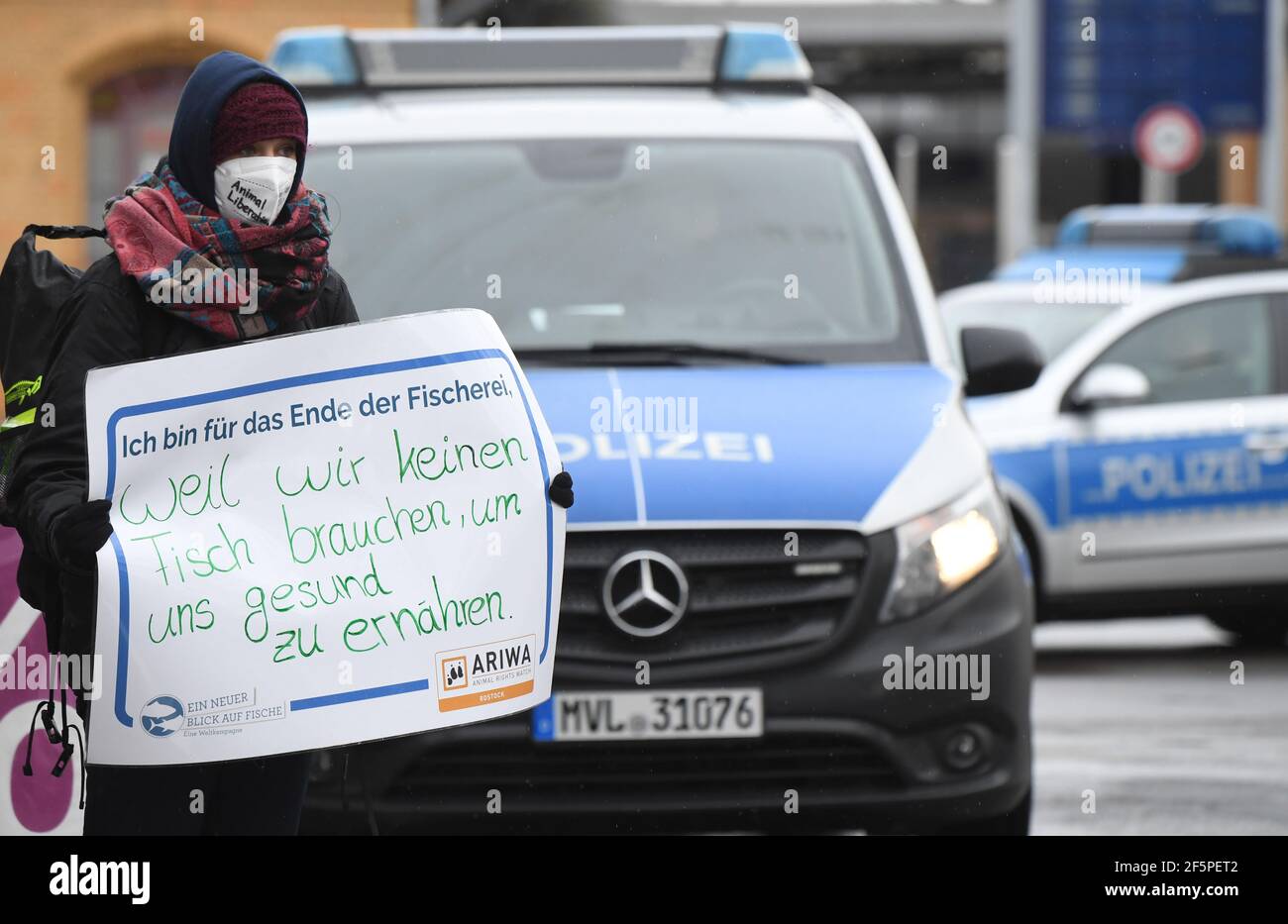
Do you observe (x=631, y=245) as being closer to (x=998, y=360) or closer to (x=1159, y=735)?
(x=998, y=360)

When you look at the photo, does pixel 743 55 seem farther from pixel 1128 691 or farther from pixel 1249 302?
pixel 1249 302

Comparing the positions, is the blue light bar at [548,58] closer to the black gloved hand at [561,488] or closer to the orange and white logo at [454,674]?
the black gloved hand at [561,488]

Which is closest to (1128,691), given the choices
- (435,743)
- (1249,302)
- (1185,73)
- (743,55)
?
(1249,302)

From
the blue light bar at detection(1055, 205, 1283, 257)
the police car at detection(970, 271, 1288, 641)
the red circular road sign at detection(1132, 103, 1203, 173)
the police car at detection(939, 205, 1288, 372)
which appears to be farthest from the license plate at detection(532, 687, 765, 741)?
the red circular road sign at detection(1132, 103, 1203, 173)

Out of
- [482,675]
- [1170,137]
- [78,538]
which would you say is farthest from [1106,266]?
[78,538]

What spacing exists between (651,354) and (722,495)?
0.73 meters

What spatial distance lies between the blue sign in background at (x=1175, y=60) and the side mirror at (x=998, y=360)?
48.2 ft

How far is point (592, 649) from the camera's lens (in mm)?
5102

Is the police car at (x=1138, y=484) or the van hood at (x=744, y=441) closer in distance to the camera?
the van hood at (x=744, y=441)

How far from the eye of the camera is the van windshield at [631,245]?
5.95 meters

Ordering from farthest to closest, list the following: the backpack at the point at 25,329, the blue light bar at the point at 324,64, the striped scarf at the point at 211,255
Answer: the blue light bar at the point at 324,64
the backpack at the point at 25,329
the striped scarf at the point at 211,255

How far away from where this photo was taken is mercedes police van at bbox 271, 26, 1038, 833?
5074mm
